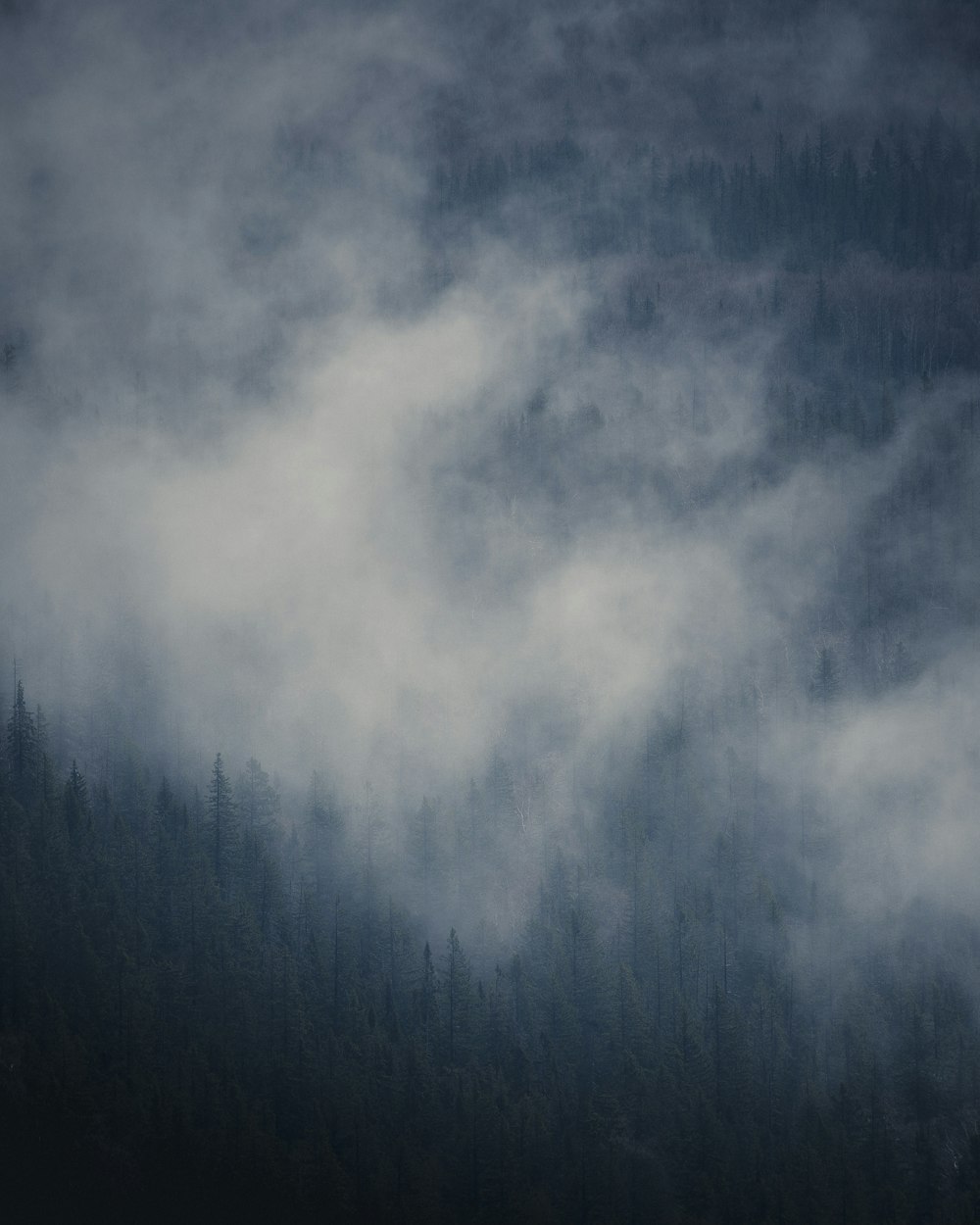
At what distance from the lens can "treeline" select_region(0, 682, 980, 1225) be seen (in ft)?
453

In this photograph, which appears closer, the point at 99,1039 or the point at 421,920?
the point at 99,1039

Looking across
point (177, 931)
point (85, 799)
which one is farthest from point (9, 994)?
point (85, 799)

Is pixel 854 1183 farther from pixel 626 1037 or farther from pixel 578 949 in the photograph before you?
pixel 578 949

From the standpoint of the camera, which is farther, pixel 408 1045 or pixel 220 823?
pixel 220 823

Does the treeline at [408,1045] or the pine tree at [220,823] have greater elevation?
the pine tree at [220,823]

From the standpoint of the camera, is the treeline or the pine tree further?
the pine tree

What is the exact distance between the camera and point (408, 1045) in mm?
160125

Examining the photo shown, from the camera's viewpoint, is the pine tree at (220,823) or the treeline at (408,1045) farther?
the pine tree at (220,823)

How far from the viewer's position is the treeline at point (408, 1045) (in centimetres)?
13812

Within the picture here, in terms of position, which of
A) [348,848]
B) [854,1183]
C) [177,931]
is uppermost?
[348,848]

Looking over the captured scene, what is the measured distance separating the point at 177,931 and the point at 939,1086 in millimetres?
98123

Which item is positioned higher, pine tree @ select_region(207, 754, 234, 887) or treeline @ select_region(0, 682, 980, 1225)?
pine tree @ select_region(207, 754, 234, 887)

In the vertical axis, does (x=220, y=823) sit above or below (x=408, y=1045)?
above

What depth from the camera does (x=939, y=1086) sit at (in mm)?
171500
